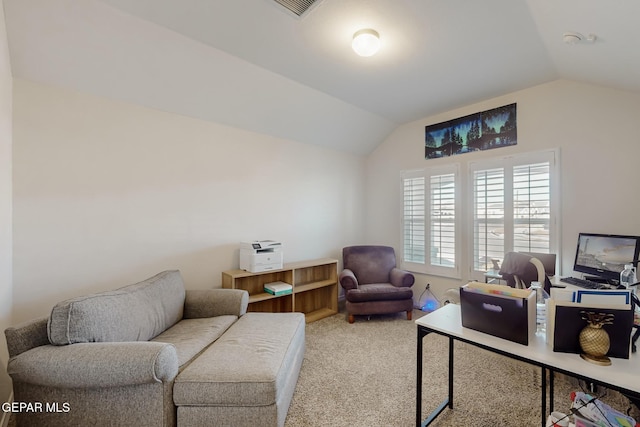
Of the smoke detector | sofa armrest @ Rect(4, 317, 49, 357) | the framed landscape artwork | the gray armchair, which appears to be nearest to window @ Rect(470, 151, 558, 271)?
the framed landscape artwork

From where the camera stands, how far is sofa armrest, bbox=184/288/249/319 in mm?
2463

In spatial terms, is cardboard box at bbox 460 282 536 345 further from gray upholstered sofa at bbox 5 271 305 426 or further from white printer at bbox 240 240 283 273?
white printer at bbox 240 240 283 273

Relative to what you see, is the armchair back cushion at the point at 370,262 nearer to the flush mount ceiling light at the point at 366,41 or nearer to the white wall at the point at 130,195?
the white wall at the point at 130,195

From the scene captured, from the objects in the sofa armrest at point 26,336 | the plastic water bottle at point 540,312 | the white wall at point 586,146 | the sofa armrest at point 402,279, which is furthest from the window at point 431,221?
the sofa armrest at point 26,336

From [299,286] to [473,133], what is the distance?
298 centimetres

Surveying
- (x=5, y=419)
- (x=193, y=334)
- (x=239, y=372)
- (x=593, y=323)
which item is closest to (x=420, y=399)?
(x=593, y=323)

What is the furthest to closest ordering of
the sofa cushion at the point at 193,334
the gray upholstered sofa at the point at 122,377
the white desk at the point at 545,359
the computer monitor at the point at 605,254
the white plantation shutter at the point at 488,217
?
the white plantation shutter at the point at 488,217 < the computer monitor at the point at 605,254 < the sofa cushion at the point at 193,334 < the gray upholstered sofa at the point at 122,377 < the white desk at the point at 545,359

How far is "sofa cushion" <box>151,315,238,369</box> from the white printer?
651 millimetres

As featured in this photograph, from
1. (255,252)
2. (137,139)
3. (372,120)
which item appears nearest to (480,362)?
(255,252)

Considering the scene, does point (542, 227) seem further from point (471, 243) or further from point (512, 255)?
point (471, 243)

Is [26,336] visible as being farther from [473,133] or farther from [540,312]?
[473,133]

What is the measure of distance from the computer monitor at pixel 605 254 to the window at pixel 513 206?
0.33 metres

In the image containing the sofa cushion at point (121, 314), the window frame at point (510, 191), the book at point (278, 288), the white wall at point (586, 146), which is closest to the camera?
the sofa cushion at point (121, 314)

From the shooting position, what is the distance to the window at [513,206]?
2.88 metres
